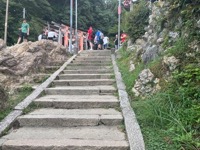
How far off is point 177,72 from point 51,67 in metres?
5.25

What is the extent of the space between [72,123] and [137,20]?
7179mm

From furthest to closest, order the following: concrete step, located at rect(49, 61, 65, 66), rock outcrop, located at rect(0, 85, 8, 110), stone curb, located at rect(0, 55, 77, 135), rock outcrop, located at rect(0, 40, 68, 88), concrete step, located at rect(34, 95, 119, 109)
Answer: concrete step, located at rect(49, 61, 65, 66) < rock outcrop, located at rect(0, 40, 68, 88) < concrete step, located at rect(34, 95, 119, 109) < rock outcrop, located at rect(0, 85, 8, 110) < stone curb, located at rect(0, 55, 77, 135)

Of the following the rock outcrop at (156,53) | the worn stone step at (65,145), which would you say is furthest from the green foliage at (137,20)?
→ the worn stone step at (65,145)

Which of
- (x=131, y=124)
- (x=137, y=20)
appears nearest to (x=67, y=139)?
(x=131, y=124)

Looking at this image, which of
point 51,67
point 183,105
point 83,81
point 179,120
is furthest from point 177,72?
point 51,67

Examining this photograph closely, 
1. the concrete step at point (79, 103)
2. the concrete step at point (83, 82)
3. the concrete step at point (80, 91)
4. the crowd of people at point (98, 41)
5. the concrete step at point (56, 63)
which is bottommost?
the concrete step at point (79, 103)

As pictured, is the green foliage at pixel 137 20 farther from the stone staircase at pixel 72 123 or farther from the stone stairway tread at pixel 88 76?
the stone staircase at pixel 72 123

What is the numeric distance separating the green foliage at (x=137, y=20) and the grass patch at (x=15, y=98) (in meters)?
5.62

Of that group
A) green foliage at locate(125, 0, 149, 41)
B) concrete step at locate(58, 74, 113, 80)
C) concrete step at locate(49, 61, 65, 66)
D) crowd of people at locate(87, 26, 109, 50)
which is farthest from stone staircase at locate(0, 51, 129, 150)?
crowd of people at locate(87, 26, 109, 50)

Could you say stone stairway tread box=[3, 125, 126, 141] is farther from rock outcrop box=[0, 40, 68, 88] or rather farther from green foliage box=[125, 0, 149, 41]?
green foliage box=[125, 0, 149, 41]

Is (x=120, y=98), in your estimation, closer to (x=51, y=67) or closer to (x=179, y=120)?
(x=179, y=120)

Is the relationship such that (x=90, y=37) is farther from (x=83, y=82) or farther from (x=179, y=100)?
(x=179, y=100)

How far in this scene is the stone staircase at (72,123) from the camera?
374cm

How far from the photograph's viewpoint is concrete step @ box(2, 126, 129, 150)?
3701mm
